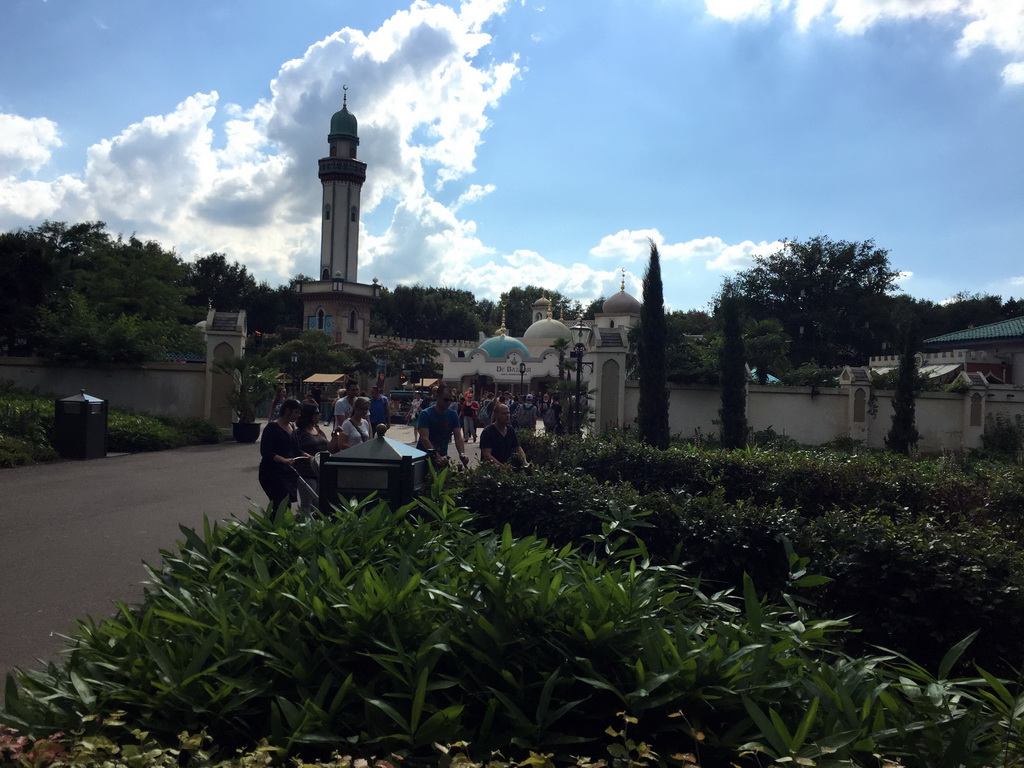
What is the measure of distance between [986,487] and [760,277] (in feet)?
160

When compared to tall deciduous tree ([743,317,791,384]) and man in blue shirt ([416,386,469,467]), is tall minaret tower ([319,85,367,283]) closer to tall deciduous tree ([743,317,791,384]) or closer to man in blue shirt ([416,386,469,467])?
tall deciduous tree ([743,317,791,384])

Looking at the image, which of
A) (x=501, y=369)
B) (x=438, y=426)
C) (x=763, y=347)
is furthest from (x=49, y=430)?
(x=501, y=369)

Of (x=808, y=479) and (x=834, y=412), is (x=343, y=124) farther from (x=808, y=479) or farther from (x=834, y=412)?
(x=808, y=479)

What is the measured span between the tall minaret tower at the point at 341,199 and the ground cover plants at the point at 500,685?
67160mm

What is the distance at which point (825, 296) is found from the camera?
5462 cm

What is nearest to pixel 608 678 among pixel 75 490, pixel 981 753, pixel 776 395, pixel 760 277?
pixel 981 753

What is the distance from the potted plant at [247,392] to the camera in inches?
875

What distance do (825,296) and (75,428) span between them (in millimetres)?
48802

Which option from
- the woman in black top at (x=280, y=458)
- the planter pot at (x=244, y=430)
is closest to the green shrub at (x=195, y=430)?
the planter pot at (x=244, y=430)

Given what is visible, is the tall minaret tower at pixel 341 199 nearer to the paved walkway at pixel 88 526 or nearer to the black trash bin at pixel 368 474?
the paved walkway at pixel 88 526

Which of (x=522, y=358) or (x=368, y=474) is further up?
(x=522, y=358)

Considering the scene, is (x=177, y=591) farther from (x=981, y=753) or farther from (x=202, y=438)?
(x=202, y=438)

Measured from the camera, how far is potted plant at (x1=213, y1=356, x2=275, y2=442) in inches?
875

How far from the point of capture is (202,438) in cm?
2153
